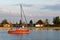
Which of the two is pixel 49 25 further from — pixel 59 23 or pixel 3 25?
pixel 3 25

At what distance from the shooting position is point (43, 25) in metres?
193

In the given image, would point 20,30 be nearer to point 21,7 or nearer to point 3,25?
point 21,7

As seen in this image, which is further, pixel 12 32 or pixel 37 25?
pixel 37 25

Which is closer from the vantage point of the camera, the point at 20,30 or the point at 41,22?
the point at 20,30

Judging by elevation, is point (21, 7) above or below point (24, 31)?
above

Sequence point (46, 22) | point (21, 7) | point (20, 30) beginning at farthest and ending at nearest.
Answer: point (46, 22), point (21, 7), point (20, 30)

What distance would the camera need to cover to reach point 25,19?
12269cm

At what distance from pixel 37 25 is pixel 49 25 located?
394 inches

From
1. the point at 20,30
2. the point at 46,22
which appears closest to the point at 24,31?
the point at 20,30

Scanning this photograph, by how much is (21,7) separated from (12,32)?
43.0 feet

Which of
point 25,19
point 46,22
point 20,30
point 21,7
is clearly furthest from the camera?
point 46,22

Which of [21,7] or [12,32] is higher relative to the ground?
[21,7]

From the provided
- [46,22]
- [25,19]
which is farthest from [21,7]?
[46,22]

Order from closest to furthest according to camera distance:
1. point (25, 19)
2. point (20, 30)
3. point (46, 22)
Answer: point (20, 30), point (25, 19), point (46, 22)
